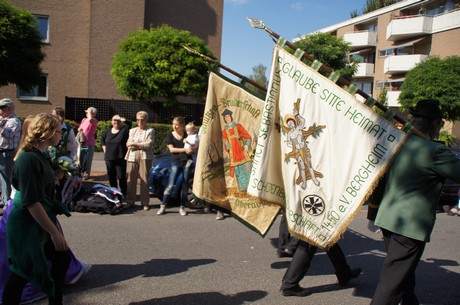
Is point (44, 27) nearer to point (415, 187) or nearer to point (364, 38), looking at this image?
point (415, 187)

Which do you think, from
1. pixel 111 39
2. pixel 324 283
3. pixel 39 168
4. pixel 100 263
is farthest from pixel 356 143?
pixel 111 39

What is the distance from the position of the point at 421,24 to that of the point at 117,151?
108 feet

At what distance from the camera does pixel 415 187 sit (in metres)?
3.21

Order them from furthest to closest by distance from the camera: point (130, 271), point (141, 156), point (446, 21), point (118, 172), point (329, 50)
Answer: point (446, 21) → point (329, 50) → point (118, 172) → point (141, 156) → point (130, 271)

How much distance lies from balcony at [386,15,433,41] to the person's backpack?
3353 centimetres

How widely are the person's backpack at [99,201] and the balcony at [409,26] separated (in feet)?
110

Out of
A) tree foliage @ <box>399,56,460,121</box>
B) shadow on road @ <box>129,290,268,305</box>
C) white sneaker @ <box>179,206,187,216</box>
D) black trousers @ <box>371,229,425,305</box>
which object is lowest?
white sneaker @ <box>179,206,187,216</box>

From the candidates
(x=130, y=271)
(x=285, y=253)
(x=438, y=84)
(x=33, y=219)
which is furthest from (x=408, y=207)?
(x=438, y=84)

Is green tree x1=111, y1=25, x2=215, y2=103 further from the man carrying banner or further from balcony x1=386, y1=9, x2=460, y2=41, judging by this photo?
balcony x1=386, y1=9, x2=460, y2=41

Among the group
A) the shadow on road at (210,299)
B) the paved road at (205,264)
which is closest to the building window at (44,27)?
the paved road at (205,264)

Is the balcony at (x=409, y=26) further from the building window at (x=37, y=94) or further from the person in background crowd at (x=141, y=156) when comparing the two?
the person in background crowd at (x=141, y=156)

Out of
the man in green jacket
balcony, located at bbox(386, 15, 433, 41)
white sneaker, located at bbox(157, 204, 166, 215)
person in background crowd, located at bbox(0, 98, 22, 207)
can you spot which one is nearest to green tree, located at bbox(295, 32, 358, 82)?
balcony, located at bbox(386, 15, 433, 41)

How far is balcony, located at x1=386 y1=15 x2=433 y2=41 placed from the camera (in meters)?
34.6

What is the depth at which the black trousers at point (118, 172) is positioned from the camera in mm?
8438
